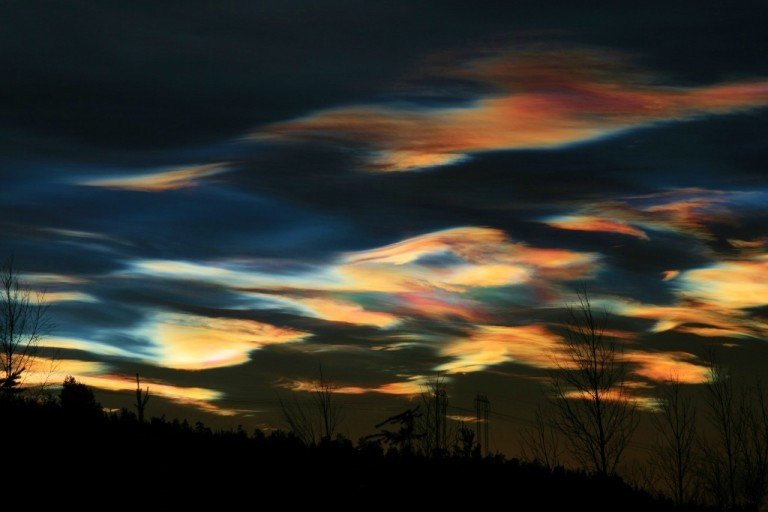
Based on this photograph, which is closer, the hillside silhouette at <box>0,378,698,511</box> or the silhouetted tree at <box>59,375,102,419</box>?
the hillside silhouette at <box>0,378,698,511</box>

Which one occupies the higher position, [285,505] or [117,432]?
[117,432]

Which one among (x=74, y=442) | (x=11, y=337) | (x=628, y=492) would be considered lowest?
(x=628, y=492)

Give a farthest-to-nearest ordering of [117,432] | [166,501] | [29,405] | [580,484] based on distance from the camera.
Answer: [580,484], [29,405], [117,432], [166,501]

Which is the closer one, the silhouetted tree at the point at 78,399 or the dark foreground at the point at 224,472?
the dark foreground at the point at 224,472

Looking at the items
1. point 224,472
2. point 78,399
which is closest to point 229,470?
point 224,472

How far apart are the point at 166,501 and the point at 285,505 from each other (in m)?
2.62

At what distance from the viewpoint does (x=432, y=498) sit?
2123 centimetres

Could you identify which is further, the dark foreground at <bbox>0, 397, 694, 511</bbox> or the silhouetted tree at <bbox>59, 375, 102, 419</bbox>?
the silhouetted tree at <bbox>59, 375, 102, 419</bbox>

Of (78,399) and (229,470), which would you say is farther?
(78,399)

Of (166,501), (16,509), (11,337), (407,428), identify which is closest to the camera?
(16,509)

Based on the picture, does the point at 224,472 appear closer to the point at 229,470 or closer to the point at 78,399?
the point at 229,470

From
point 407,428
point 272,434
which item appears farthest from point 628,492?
point 272,434

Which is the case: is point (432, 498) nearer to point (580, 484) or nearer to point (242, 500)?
point (242, 500)

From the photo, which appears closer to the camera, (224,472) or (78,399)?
(224,472)
